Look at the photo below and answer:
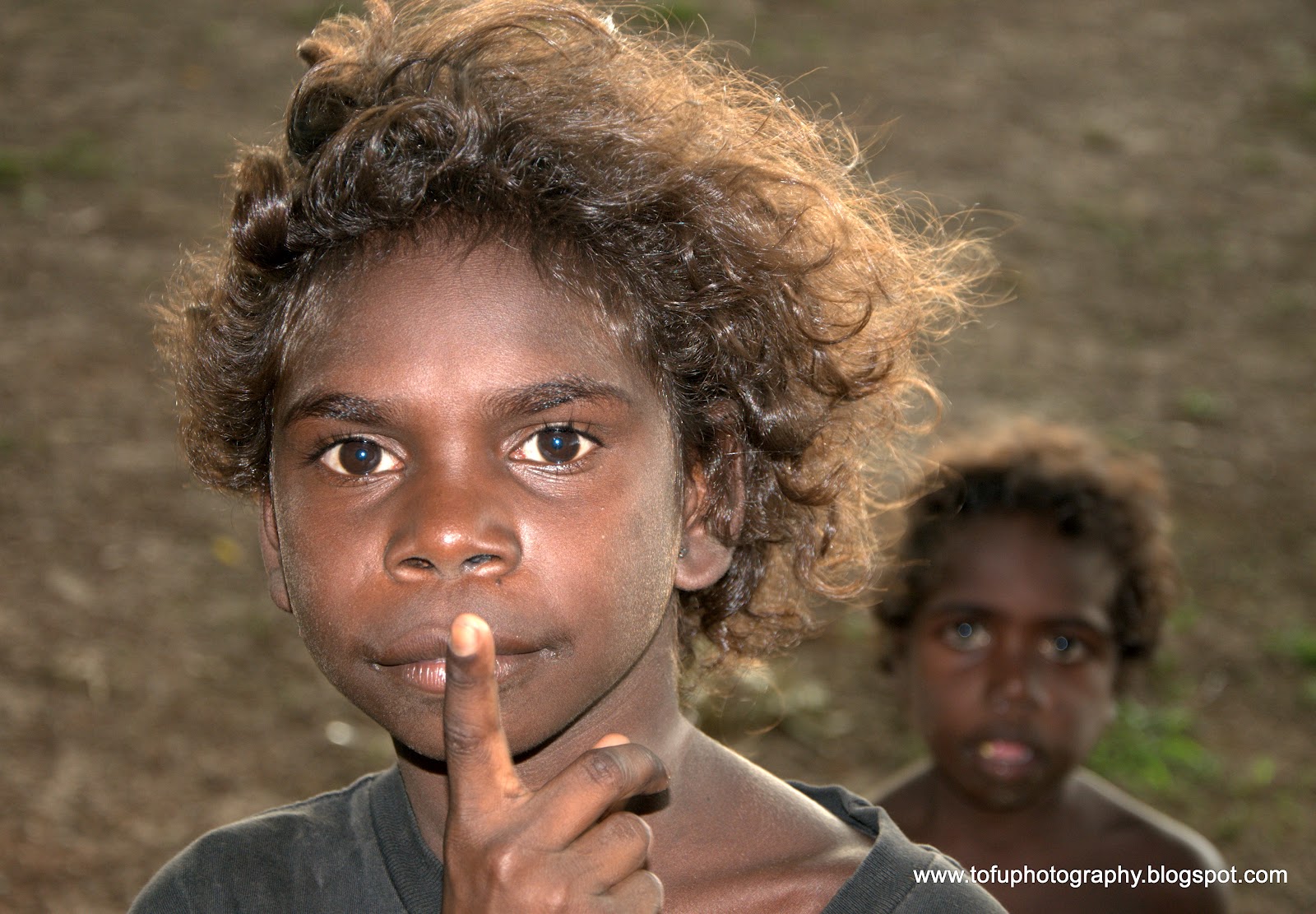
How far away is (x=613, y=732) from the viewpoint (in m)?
1.88

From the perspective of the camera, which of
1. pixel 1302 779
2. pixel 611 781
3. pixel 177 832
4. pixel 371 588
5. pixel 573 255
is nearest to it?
pixel 611 781

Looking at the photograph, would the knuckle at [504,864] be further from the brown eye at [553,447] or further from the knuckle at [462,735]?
the brown eye at [553,447]

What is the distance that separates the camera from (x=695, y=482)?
194cm

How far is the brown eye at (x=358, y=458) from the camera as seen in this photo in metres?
1.70

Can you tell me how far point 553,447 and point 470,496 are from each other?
0.13 metres

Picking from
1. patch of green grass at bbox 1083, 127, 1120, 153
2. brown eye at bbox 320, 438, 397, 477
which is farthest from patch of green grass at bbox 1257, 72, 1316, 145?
brown eye at bbox 320, 438, 397, 477

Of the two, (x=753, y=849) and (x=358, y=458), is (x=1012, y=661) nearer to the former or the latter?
(x=753, y=849)

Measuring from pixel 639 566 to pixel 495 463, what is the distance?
214 millimetres

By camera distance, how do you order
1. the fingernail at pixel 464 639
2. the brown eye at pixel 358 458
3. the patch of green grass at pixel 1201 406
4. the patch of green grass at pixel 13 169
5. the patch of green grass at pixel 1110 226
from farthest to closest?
the patch of green grass at pixel 1110 226
the patch of green grass at pixel 13 169
the patch of green grass at pixel 1201 406
the brown eye at pixel 358 458
the fingernail at pixel 464 639

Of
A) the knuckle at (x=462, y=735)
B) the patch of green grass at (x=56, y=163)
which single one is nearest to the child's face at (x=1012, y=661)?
the knuckle at (x=462, y=735)

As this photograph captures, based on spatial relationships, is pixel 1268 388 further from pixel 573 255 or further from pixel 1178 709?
pixel 573 255

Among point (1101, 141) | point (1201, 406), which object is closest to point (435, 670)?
point (1201, 406)

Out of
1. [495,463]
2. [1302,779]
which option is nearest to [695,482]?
[495,463]

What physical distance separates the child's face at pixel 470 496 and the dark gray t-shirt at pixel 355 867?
296mm
